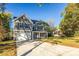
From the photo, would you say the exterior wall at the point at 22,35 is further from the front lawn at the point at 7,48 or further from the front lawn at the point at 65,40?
the front lawn at the point at 65,40

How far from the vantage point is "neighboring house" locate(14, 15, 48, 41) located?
2582 millimetres

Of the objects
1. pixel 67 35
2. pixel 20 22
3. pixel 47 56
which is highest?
pixel 20 22

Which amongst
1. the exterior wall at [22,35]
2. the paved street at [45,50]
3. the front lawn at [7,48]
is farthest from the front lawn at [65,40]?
the front lawn at [7,48]

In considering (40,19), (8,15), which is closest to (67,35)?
(40,19)

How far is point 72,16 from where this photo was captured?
8.50 feet

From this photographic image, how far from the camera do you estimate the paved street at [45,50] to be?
8.34ft

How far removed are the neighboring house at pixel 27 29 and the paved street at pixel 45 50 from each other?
0.29 ft

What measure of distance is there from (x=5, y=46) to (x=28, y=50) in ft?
0.86

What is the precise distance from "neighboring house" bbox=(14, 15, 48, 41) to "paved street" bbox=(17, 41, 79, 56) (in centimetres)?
9

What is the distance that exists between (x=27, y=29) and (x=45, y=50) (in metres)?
0.31

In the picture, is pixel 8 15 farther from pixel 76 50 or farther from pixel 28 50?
A: pixel 76 50

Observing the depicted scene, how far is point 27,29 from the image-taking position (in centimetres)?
260

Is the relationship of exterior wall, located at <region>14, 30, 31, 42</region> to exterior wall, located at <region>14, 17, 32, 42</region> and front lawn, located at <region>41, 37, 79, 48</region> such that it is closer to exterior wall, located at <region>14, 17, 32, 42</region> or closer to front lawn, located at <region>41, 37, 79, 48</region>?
exterior wall, located at <region>14, 17, 32, 42</region>

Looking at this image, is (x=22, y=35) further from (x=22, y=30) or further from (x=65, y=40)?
(x=65, y=40)
